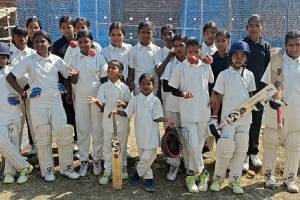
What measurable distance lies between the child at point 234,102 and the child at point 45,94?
5.72ft

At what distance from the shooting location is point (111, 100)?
5.21 meters

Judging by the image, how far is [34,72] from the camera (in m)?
5.21

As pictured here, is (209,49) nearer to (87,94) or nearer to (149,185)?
(87,94)

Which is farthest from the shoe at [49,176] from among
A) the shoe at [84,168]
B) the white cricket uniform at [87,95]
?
the white cricket uniform at [87,95]

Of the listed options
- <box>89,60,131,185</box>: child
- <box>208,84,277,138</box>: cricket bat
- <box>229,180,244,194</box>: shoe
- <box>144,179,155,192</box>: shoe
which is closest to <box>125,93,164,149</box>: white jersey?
<box>89,60,131,185</box>: child

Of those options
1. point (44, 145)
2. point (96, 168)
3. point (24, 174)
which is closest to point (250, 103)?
point (96, 168)

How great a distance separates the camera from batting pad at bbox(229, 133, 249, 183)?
501cm

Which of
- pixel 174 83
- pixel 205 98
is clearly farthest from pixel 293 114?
pixel 174 83

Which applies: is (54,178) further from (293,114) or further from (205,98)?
(293,114)

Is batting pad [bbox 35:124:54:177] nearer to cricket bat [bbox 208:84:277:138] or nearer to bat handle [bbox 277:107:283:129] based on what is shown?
cricket bat [bbox 208:84:277:138]

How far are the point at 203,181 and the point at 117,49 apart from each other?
1.95 metres

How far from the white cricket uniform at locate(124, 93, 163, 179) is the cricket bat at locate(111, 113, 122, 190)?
24 cm

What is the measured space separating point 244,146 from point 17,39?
9.97 ft

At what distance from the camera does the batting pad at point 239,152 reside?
5.01 meters
